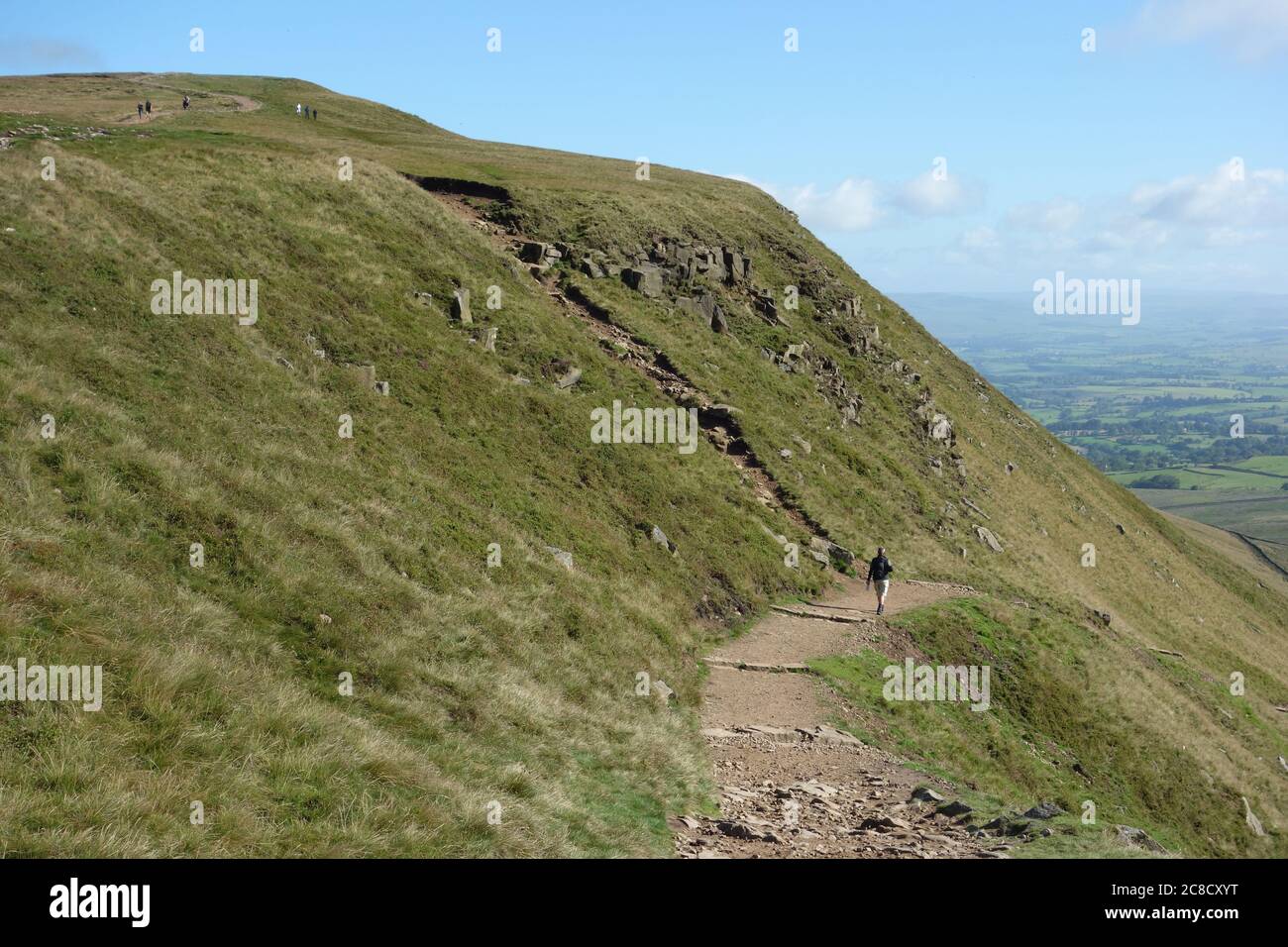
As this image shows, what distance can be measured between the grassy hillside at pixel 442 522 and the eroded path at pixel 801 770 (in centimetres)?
93

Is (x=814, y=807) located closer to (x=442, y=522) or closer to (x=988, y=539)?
(x=442, y=522)

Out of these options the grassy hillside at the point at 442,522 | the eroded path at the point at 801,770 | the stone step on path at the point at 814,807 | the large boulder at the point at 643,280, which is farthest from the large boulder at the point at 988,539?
the stone step on path at the point at 814,807

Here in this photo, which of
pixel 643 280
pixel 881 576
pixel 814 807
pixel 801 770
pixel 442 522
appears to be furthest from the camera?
pixel 643 280

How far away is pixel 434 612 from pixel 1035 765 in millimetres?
16826

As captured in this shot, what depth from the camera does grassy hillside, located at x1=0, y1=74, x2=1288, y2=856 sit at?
988cm

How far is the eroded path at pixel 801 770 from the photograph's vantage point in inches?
486

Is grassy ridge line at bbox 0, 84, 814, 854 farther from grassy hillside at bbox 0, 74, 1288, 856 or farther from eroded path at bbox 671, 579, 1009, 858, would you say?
eroded path at bbox 671, 579, 1009, 858

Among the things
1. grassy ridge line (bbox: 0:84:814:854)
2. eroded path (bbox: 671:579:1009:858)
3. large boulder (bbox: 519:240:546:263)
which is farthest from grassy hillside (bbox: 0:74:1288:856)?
large boulder (bbox: 519:240:546:263)

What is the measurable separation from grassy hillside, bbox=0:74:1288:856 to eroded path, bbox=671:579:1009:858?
93 centimetres

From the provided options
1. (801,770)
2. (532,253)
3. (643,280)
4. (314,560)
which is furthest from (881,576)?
(532,253)

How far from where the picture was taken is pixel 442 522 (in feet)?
68.4

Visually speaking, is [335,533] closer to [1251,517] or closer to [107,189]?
[107,189]

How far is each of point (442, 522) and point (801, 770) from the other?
1020cm

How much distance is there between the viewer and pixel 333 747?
10094mm
